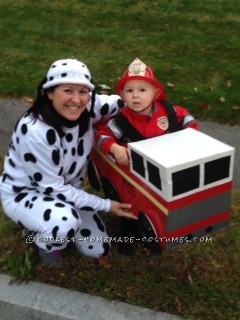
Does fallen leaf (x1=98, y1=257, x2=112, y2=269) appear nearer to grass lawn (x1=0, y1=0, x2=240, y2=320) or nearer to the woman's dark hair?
grass lawn (x1=0, y1=0, x2=240, y2=320)

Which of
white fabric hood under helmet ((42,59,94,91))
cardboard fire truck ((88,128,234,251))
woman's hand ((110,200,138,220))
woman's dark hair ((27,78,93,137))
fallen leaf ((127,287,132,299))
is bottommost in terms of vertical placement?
fallen leaf ((127,287,132,299))

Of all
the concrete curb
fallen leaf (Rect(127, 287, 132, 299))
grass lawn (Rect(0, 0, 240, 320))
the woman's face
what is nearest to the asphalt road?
grass lawn (Rect(0, 0, 240, 320))

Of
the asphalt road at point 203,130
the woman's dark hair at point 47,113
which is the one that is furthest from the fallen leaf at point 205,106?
the woman's dark hair at point 47,113

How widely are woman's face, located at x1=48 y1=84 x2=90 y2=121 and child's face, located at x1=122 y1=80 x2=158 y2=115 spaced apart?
222mm

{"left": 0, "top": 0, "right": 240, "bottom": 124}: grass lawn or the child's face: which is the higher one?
the child's face

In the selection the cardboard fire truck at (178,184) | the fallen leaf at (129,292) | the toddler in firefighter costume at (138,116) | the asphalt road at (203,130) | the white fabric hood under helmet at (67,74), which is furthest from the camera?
the asphalt road at (203,130)

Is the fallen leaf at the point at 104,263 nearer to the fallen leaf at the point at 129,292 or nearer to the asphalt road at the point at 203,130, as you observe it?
the fallen leaf at the point at 129,292

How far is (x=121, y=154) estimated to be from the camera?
2551mm

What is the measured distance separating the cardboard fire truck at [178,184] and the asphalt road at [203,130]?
122 centimetres

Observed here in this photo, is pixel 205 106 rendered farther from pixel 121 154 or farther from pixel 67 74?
pixel 67 74

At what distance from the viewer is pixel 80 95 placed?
100 inches

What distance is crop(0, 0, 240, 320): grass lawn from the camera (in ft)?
8.95

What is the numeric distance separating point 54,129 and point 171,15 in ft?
18.5

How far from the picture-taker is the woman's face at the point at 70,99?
8.24 feet
